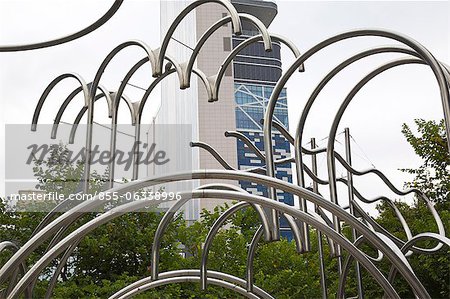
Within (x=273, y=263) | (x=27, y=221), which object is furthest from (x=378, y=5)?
(x=27, y=221)

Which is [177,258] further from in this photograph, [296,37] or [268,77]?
[268,77]

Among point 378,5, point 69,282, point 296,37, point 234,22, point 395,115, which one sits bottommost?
point 69,282

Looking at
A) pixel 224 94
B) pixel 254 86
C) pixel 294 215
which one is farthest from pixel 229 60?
pixel 254 86

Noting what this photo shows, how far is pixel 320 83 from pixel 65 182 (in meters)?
5.47

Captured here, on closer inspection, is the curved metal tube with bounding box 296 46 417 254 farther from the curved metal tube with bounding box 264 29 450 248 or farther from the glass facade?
the glass facade

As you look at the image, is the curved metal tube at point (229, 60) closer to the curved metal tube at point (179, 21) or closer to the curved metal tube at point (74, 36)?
the curved metal tube at point (179, 21)

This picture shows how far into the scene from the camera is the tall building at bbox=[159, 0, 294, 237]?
873 cm

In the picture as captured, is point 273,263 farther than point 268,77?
No

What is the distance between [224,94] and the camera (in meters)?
11.6

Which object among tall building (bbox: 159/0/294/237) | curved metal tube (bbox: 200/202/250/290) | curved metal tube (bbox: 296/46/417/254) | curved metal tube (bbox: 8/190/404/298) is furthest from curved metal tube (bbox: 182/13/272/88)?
tall building (bbox: 159/0/294/237)

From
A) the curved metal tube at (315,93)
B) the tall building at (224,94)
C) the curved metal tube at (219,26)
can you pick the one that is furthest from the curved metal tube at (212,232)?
the tall building at (224,94)

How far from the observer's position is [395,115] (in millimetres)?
8711

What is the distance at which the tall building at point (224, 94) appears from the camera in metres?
8.73

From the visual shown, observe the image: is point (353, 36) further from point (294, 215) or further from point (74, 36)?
point (74, 36)
